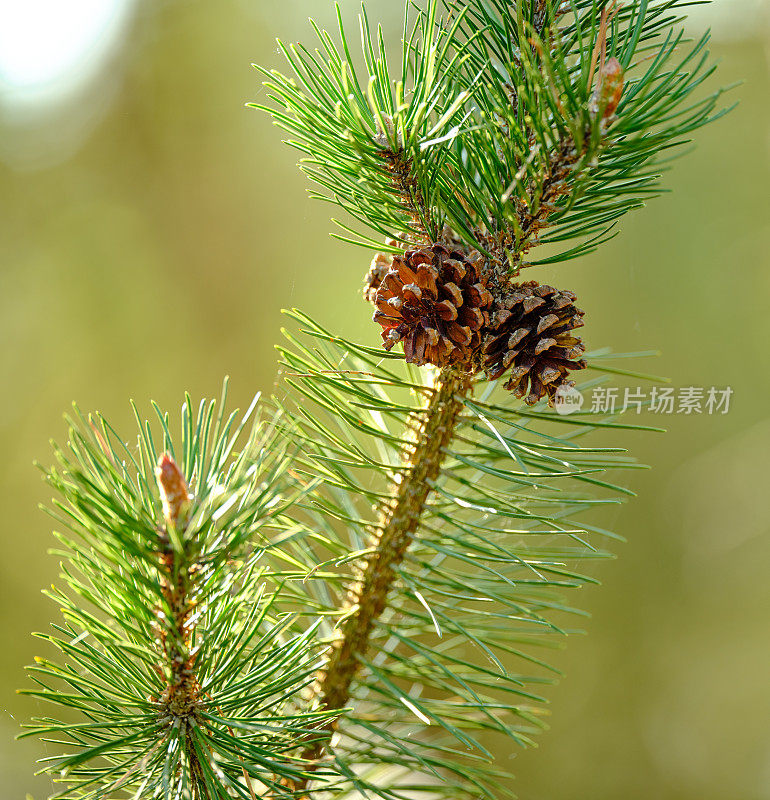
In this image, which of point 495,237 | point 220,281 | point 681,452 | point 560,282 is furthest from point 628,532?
point 495,237

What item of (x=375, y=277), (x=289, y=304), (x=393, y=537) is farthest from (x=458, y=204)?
(x=289, y=304)

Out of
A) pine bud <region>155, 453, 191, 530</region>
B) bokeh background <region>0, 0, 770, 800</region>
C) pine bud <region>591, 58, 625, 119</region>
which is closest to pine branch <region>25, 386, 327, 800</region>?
pine bud <region>155, 453, 191, 530</region>

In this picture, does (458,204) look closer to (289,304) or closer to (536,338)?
(536,338)

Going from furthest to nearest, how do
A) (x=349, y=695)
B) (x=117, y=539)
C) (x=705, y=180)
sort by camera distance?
(x=705, y=180)
(x=349, y=695)
(x=117, y=539)

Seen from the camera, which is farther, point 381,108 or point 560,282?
point 560,282

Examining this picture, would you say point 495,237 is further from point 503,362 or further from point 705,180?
point 705,180

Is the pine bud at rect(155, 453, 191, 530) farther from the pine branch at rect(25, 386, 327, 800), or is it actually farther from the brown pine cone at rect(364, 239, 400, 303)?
the brown pine cone at rect(364, 239, 400, 303)

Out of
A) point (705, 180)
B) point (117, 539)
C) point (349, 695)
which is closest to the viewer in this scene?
point (117, 539)
